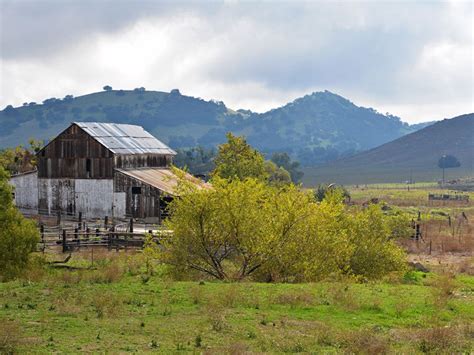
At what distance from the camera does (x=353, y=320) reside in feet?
67.5

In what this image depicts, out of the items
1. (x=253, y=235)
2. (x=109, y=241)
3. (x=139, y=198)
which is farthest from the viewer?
(x=139, y=198)

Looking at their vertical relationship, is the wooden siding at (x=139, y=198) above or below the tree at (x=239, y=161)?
below

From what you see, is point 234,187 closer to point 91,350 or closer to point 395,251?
point 395,251

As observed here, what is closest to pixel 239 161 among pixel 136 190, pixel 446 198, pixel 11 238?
pixel 136 190

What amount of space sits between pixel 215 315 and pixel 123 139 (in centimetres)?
4633

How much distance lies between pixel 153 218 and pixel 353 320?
37126mm

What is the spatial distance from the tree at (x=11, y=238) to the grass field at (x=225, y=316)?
1012 mm

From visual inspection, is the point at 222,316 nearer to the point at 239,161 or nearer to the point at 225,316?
the point at 225,316

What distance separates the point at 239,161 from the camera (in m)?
67.4

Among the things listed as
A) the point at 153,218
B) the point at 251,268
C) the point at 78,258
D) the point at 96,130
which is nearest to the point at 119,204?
the point at 153,218

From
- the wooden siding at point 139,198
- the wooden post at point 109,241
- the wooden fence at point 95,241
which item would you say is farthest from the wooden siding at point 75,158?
the wooden post at point 109,241

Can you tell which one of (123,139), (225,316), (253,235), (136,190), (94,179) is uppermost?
(123,139)

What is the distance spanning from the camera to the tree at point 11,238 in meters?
25.2

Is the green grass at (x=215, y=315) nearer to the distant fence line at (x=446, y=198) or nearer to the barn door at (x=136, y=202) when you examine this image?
the barn door at (x=136, y=202)
